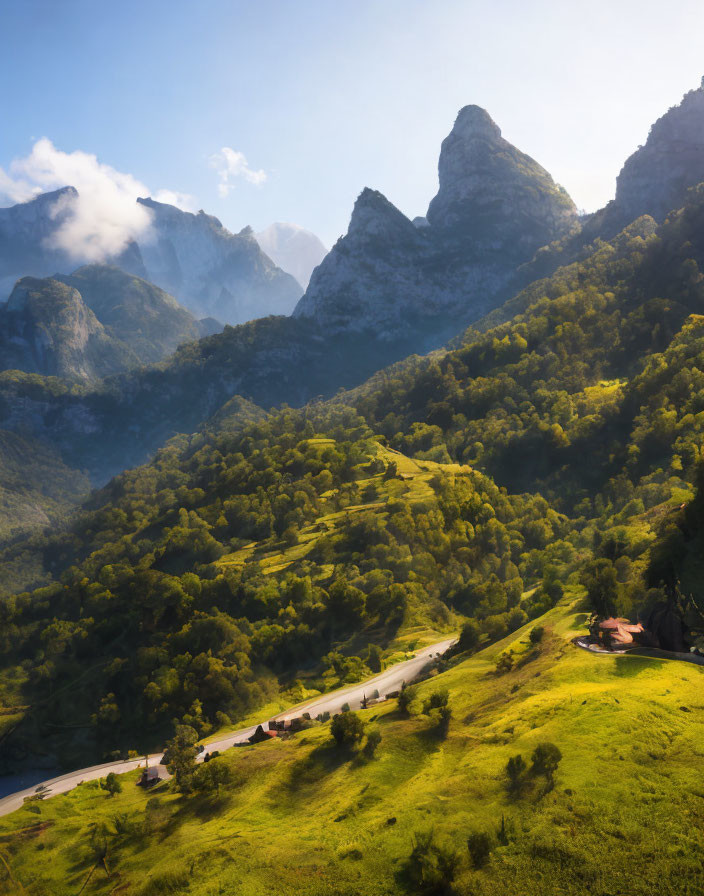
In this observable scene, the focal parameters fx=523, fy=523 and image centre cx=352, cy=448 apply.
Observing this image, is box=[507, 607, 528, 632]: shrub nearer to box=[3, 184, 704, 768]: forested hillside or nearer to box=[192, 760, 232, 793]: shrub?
box=[3, 184, 704, 768]: forested hillside

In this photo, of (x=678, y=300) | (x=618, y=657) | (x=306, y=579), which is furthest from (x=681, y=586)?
(x=678, y=300)

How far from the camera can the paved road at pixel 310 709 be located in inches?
2389

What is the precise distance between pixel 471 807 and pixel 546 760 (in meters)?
4.09

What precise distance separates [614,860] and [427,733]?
52.4 ft

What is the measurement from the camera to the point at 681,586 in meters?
39.3

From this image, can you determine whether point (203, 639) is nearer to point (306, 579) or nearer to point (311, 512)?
point (306, 579)

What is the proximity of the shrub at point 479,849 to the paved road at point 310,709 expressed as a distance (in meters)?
39.2

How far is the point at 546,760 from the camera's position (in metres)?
24.3

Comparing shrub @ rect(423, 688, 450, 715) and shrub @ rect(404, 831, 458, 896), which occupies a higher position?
shrub @ rect(404, 831, 458, 896)

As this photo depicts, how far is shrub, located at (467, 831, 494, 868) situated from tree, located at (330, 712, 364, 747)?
15.1 m

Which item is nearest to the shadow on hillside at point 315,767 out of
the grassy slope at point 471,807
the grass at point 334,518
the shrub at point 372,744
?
the grassy slope at point 471,807

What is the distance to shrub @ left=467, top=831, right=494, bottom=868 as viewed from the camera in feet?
67.9

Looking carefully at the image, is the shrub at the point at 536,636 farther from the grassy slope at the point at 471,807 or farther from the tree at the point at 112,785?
the tree at the point at 112,785

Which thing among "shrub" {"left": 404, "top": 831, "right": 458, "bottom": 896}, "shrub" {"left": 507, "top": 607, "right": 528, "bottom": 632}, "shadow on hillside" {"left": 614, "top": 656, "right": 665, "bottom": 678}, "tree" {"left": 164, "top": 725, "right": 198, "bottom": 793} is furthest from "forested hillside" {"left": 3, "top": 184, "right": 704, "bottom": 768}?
"tree" {"left": 164, "top": 725, "right": 198, "bottom": 793}
